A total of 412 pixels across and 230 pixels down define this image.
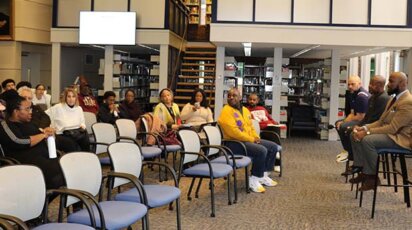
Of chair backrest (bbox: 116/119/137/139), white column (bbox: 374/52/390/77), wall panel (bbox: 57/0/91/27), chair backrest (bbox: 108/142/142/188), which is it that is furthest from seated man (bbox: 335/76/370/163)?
white column (bbox: 374/52/390/77)

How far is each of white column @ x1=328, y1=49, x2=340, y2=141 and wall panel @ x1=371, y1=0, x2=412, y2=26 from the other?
153 centimetres

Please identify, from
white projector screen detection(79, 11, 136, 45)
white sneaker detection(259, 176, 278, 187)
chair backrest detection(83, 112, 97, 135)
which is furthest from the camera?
white projector screen detection(79, 11, 136, 45)

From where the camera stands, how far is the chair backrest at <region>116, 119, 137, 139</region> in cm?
754

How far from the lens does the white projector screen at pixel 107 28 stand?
13750 millimetres

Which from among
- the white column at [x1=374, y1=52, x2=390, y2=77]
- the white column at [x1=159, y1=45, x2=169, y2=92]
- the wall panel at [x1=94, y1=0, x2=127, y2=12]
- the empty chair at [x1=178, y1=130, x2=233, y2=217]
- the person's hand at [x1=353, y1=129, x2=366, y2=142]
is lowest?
the empty chair at [x1=178, y1=130, x2=233, y2=217]

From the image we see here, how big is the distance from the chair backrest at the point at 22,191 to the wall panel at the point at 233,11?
897 centimetres

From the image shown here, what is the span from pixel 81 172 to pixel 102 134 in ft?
9.13

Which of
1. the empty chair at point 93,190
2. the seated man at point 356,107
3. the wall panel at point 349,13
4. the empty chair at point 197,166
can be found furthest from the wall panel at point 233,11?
the empty chair at point 93,190

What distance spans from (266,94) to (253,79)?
210cm

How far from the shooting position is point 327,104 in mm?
13805

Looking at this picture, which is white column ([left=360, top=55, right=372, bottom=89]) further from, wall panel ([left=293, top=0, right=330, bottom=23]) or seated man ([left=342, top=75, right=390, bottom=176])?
seated man ([left=342, top=75, right=390, bottom=176])

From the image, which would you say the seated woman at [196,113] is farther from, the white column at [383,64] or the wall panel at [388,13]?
the white column at [383,64]

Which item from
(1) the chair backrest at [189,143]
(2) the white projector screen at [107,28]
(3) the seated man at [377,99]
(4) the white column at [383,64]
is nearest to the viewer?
(1) the chair backrest at [189,143]

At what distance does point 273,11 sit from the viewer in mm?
12180
